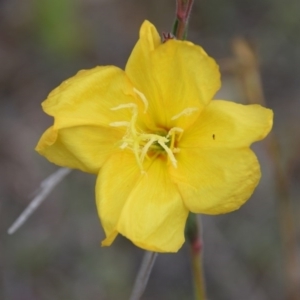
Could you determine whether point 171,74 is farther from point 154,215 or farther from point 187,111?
point 154,215

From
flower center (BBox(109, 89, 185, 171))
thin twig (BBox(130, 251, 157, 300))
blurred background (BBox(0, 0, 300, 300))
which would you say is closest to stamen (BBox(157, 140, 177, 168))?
flower center (BBox(109, 89, 185, 171))

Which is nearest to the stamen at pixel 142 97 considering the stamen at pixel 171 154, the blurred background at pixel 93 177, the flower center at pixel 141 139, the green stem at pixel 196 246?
the flower center at pixel 141 139

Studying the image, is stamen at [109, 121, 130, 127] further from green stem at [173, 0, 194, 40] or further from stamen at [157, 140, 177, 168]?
green stem at [173, 0, 194, 40]

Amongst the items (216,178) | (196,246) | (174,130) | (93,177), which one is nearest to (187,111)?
(174,130)

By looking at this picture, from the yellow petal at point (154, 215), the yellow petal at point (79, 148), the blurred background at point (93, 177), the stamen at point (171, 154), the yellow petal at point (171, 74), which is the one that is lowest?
the blurred background at point (93, 177)

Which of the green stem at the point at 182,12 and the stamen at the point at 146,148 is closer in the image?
the green stem at the point at 182,12

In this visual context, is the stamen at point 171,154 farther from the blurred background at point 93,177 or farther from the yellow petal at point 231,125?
the blurred background at point 93,177

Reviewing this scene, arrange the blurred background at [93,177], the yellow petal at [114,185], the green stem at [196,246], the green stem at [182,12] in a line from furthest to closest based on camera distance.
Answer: the blurred background at [93,177], the green stem at [196,246], the yellow petal at [114,185], the green stem at [182,12]

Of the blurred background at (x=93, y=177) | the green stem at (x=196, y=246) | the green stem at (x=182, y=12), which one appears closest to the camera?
the green stem at (x=182, y=12)
